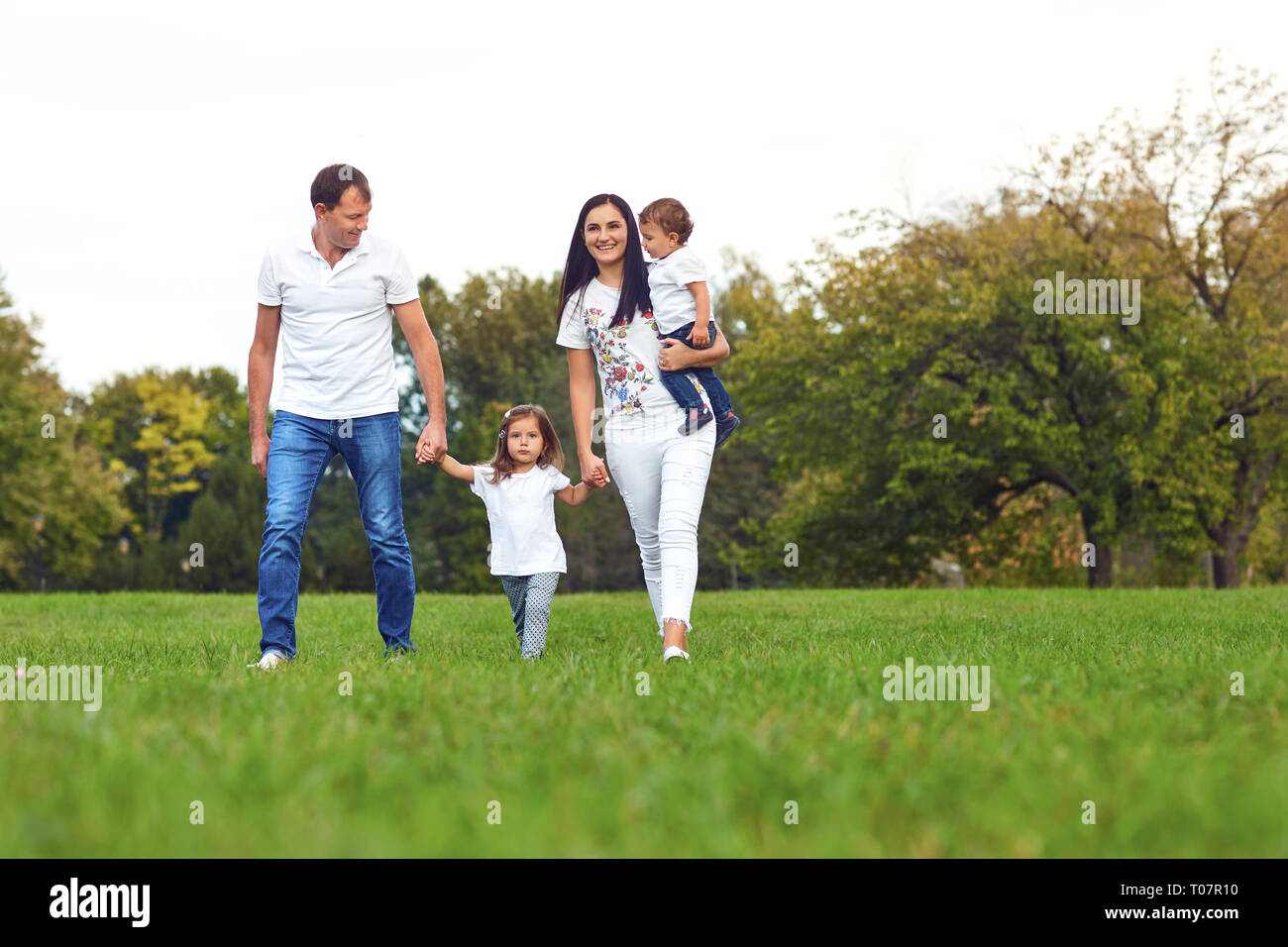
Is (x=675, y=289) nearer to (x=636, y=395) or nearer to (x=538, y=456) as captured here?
(x=636, y=395)

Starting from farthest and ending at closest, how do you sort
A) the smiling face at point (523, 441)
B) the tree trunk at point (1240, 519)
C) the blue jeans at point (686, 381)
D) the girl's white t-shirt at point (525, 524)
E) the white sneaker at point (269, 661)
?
the tree trunk at point (1240, 519), the smiling face at point (523, 441), the girl's white t-shirt at point (525, 524), the blue jeans at point (686, 381), the white sneaker at point (269, 661)

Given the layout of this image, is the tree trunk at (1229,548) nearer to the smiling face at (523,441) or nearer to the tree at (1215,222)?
the tree at (1215,222)

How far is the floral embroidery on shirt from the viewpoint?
5832 millimetres

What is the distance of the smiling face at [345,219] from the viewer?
574cm

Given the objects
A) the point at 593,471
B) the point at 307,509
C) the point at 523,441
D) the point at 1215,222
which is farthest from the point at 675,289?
the point at 1215,222

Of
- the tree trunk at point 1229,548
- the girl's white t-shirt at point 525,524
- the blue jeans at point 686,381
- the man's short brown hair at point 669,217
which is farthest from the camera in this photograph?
the tree trunk at point 1229,548

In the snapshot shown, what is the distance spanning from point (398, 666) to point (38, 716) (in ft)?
5.66

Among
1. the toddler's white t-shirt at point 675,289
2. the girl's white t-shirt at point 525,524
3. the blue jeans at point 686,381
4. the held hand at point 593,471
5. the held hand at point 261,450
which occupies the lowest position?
the girl's white t-shirt at point 525,524

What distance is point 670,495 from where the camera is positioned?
18.7ft

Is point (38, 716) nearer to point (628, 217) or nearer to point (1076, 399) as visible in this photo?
point (628, 217)

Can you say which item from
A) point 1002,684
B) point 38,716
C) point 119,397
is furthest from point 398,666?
point 119,397

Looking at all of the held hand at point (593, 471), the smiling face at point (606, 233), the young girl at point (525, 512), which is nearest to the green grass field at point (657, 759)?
the young girl at point (525, 512)

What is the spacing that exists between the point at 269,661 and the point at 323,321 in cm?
178

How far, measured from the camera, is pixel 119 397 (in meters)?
52.2
